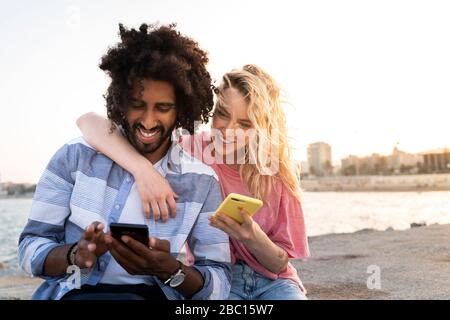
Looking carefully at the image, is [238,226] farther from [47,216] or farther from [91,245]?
[47,216]

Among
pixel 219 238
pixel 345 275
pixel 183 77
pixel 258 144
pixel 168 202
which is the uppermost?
pixel 183 77

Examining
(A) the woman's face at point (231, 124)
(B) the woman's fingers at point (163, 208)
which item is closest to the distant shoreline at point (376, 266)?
(A) the woman's face at point (231, 124)

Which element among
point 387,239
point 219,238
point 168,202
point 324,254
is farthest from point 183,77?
point 387,239

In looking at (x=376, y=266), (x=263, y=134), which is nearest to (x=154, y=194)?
(x=263, y=134)

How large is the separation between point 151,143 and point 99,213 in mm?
416

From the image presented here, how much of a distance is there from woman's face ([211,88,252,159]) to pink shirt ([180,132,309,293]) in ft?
0.41

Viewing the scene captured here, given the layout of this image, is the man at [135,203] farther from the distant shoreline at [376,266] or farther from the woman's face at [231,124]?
the distant shoreline at [376,266]

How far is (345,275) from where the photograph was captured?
22.0 ft

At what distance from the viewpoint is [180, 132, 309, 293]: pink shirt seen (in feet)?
9.53

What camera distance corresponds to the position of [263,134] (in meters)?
3.03

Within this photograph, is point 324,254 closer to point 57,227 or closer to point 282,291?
point 282,291

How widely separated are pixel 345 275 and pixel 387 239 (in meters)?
3.11

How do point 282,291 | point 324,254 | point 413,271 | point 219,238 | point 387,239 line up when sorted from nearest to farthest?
1. point 219,238
2. point 282,291
3. point 413,271
4. point 324,254
5. point 387,239

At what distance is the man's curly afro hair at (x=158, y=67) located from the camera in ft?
8.40
